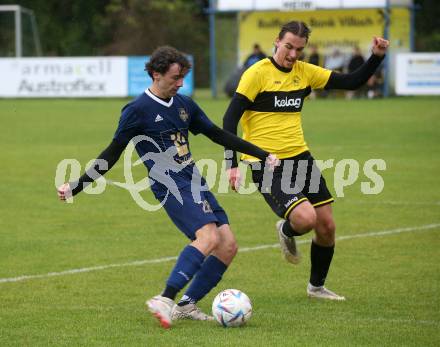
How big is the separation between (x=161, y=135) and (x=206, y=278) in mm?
1081

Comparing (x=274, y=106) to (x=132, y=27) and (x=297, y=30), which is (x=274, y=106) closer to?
(x=297, y=30)

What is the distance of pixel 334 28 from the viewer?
37094mm

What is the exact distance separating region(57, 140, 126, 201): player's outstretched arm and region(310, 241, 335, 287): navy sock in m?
1.97

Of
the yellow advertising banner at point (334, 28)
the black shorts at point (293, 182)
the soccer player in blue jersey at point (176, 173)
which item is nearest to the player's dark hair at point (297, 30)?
the black shorts at point (293, 182)

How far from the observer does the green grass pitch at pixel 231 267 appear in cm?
671

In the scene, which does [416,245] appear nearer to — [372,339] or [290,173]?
[290,173]

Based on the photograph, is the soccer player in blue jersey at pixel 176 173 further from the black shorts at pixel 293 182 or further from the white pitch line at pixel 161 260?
the white pitch line at pixel 161 260

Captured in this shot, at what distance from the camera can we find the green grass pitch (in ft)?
22.0

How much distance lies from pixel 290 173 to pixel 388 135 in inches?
571

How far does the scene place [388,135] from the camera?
2200cm

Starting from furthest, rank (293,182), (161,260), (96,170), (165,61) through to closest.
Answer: (161,260), (293,182), (96,170), (165,61)

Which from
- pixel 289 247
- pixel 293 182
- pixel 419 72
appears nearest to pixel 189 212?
pixel 293 182

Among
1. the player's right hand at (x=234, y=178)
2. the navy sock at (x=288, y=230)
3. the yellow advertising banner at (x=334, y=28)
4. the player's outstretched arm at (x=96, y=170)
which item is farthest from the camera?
the yellow advertising banner at (x=334, y=28)

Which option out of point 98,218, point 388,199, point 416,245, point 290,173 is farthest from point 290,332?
point 388,199
